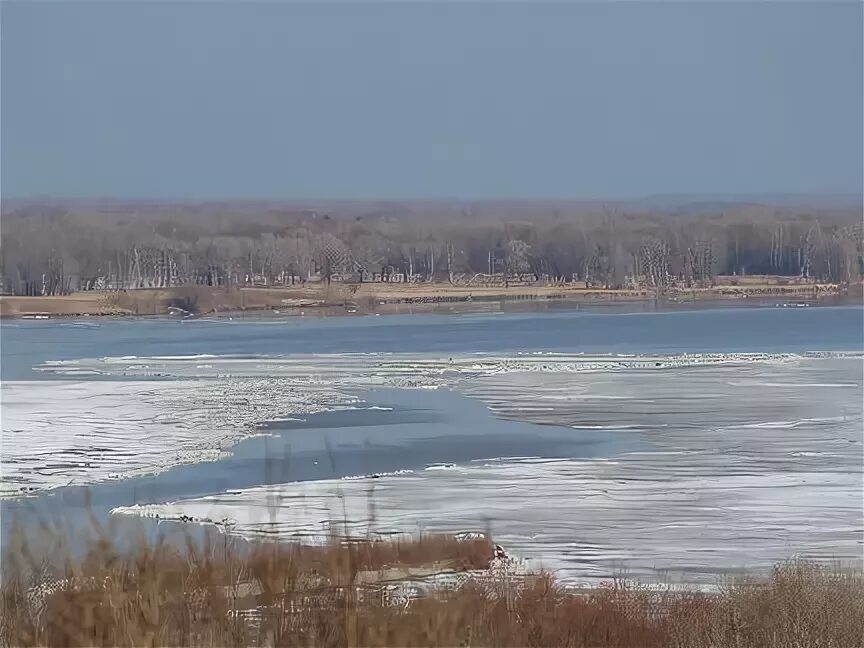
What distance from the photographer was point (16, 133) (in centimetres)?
2680

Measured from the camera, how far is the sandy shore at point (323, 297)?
70.0 feet

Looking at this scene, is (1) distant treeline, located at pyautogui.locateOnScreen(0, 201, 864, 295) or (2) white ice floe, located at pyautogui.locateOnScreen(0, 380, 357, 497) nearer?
(2) white ice floe, located at pyautogui.locateOnScreen(0, 380, 357, 497)

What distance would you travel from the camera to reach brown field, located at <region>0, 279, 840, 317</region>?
2133 centimetres

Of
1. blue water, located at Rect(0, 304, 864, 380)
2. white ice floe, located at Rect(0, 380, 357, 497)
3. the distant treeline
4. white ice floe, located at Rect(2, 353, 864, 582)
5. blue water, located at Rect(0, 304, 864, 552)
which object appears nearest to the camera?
white ice floe, located at Rect(2, 353, 864, 582)

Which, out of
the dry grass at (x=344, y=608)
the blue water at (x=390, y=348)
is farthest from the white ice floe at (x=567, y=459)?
the dry grass at (x=344, y=608)

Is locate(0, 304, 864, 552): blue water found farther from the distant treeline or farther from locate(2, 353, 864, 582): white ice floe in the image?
A: the distant treeline

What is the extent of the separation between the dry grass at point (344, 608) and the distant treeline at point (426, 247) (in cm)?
1651

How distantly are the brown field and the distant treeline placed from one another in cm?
19

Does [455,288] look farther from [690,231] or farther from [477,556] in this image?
[477,556]

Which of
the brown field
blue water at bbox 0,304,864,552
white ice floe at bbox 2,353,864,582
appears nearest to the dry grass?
blue water at bbox 0,304,864,552

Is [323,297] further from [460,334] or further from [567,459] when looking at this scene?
[567,459]

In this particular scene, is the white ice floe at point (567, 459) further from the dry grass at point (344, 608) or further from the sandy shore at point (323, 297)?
the sandy shore at point (323, 297)

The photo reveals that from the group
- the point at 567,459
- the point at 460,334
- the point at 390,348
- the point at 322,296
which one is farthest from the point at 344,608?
the point at 322,296

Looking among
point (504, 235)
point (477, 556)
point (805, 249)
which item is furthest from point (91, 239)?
point (477, 556)
